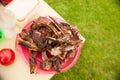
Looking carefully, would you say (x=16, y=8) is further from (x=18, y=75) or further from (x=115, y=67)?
(x=115, y=67)

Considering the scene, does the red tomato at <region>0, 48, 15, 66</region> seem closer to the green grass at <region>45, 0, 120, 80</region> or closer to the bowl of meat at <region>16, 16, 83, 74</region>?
the bowl of meat at <region>16, 16, 83, 74</region>


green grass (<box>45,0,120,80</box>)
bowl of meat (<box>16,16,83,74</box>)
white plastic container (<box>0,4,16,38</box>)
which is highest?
white plastic container (<box>0,4,16,38</box>)

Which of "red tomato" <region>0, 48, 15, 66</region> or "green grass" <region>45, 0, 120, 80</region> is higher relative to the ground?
"red tomato" <region>0, 48, 15, 66</region>

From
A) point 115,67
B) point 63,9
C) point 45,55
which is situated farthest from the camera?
point 63,9

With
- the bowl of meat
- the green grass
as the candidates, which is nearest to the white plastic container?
the bowl of meat

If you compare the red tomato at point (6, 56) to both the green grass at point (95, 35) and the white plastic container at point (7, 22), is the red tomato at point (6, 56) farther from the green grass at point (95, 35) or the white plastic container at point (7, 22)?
the green grass at point (95, 35)

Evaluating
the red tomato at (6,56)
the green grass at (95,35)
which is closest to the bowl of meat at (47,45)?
the red tomato at (6,56)

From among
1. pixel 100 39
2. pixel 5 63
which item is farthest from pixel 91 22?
pixel 5 63
